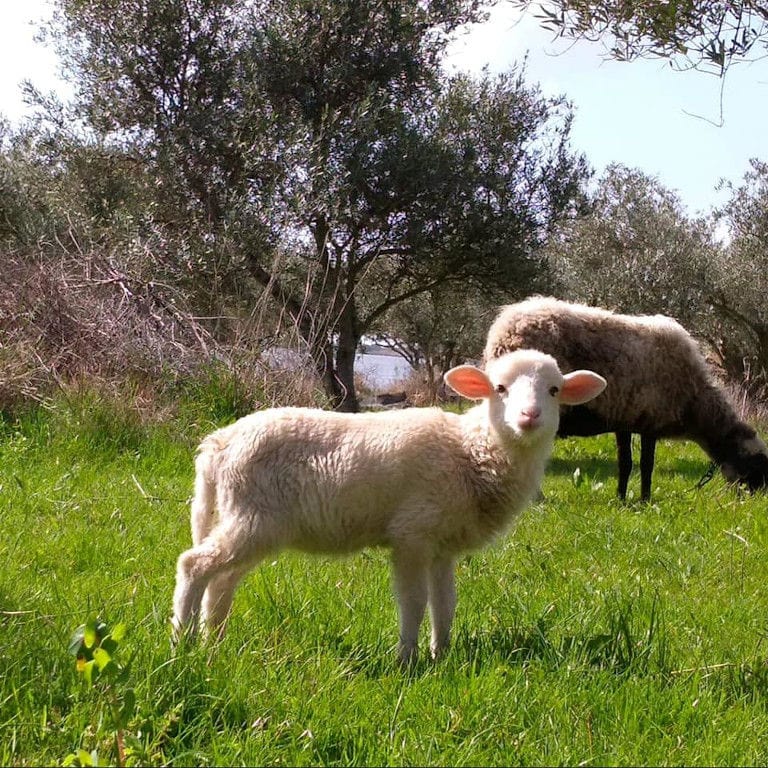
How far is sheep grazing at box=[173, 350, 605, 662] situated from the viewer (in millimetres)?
3207

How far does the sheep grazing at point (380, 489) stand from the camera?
321 cm

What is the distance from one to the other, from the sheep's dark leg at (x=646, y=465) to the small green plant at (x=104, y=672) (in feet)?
20.2

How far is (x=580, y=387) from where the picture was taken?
367cm

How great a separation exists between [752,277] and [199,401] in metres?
16.6

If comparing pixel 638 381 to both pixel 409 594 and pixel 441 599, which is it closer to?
pixel 441 599

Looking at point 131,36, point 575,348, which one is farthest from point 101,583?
point 131,36

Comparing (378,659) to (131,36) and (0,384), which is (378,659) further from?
(131,36)

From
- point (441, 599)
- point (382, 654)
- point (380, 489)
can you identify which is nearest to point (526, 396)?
point (380, 489)

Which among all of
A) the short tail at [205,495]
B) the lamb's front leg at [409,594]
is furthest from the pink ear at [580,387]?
the short tail at [205,495]

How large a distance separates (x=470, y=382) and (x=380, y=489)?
63 cm

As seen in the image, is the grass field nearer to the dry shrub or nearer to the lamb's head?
the lamb's head

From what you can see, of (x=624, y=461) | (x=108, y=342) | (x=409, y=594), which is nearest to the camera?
(x=409, y=594)

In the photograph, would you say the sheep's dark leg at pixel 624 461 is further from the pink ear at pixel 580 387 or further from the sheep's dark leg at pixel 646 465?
the pink ear at pixel 580 387

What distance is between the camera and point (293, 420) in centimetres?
347
